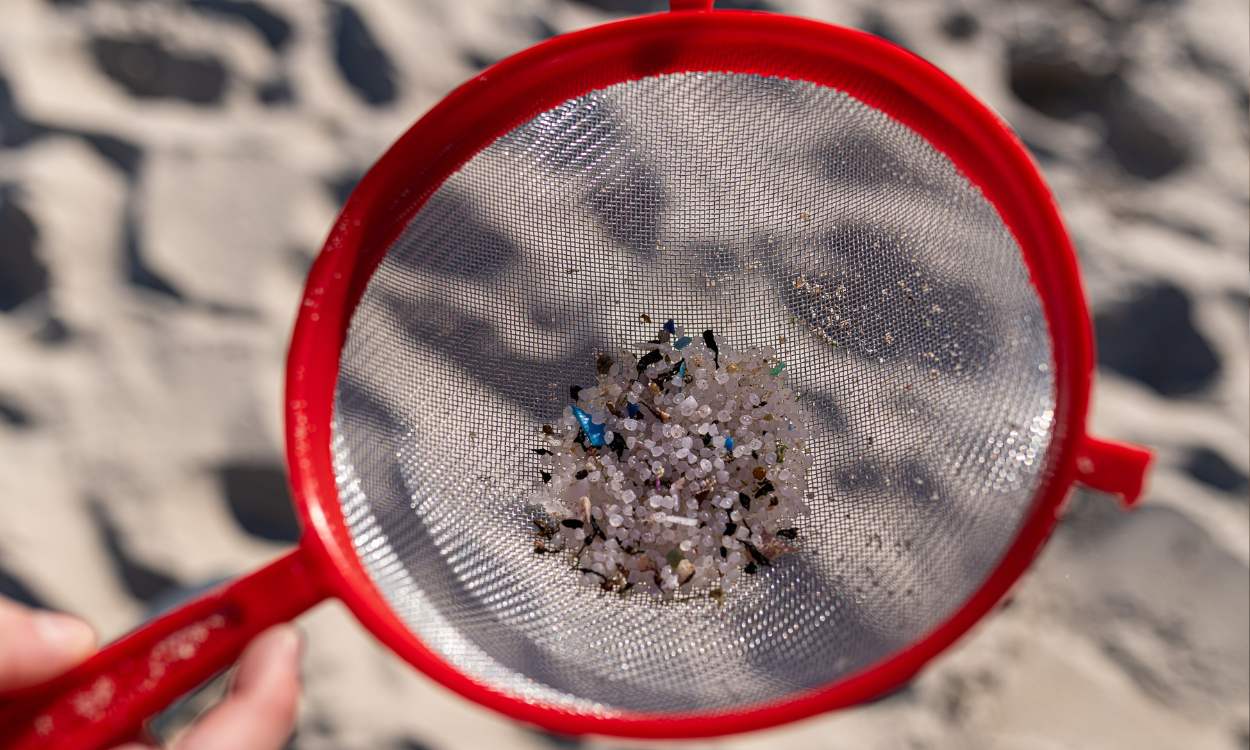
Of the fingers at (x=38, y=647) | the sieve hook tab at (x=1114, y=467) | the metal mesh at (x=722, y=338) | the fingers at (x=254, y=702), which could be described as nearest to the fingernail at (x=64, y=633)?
the fingers at (x=38, y=647)

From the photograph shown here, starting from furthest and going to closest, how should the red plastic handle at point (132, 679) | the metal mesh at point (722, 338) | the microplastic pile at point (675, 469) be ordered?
the microplastic pile at point (675, 469), the metal mesh at point (722, 338), the red plastic handle at point (132, 679)

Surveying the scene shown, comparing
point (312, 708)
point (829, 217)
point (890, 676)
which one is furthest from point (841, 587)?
point (312, 708)

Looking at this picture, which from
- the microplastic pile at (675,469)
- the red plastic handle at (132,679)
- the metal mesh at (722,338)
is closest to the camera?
the red plastic handle at (132,679)

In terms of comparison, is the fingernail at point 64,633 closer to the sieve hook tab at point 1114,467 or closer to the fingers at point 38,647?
the fingers at point 38,647

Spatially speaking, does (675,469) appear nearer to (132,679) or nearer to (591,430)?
(591,430)

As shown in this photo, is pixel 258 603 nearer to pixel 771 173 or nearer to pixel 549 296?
pixel 549 296

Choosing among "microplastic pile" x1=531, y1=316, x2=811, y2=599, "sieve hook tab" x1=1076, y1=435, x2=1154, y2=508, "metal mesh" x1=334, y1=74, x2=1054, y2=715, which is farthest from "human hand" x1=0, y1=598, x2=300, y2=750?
"sieve hook tab" x1=1076, y1=435, x2=1154, y2=508
